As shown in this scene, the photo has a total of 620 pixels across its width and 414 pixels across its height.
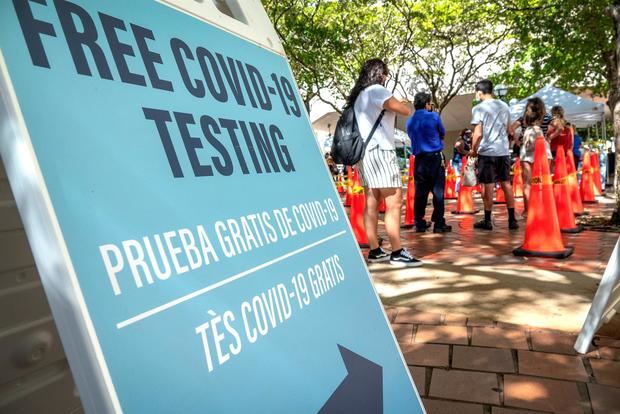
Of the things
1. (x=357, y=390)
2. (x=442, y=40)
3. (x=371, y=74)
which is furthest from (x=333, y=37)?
(x=357, y=390)

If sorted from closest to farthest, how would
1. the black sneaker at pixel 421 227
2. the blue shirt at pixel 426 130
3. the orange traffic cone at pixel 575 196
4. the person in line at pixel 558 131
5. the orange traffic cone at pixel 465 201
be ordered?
1. the blue shirt at pixel 426 130
2. the black sneaker at pixel 421 227
3. the orange traffic cone at pixel 575 196
4. the person in line at pixel 558 131
5. the orange traffic cone at pixel 465 201

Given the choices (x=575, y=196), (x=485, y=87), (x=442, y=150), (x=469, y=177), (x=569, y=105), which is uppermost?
(x=485, y=87)

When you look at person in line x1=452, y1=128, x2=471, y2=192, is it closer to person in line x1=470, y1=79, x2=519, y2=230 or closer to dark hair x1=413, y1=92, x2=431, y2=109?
person in line x1=470, y1=79, x2=519, y2=230

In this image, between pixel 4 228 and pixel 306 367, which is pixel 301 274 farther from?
pixel 4 228

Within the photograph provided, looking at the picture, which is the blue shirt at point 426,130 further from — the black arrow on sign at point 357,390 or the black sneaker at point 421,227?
the black arrow on sign at point 357,390

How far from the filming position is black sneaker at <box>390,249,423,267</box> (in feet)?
14.1

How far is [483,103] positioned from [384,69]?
2374 mm

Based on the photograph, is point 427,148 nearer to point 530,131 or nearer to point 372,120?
point 530,131

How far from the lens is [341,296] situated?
1409 mm

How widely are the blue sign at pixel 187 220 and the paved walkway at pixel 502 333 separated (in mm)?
880

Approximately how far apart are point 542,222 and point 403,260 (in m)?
1.41

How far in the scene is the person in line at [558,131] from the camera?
8141 millimetres

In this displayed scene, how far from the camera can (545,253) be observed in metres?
4.45

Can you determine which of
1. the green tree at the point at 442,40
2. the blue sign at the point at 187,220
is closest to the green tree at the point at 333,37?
the green tree at the point at 442,40
